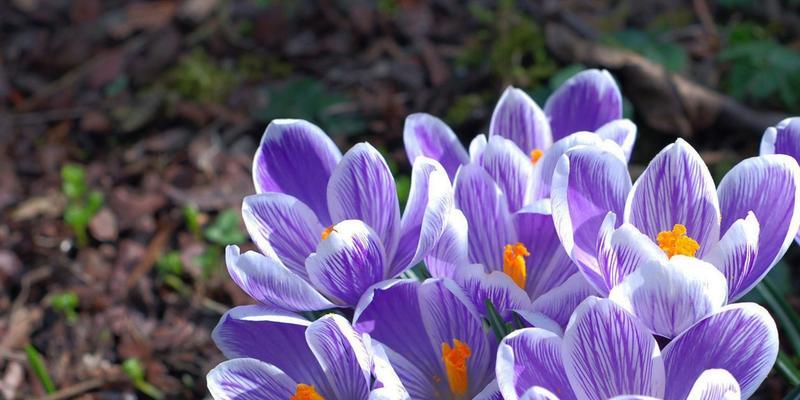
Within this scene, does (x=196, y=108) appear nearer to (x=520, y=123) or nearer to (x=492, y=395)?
(x=520, y=123)

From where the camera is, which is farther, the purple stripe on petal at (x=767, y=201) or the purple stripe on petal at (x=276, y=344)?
the purple stripe on petal at (x=276, y=344)

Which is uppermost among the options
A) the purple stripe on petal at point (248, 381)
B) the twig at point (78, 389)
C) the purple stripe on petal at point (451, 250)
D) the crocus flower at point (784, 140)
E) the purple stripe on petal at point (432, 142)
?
the crocus flower at point (784, 140)

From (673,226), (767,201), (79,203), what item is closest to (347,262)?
(673,226)

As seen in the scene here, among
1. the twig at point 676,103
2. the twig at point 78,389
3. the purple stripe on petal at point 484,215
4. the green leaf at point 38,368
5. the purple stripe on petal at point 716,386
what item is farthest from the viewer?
the twig at point 676,103

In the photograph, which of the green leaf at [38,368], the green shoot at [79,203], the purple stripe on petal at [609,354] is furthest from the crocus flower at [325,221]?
the green shoot at [79,203]

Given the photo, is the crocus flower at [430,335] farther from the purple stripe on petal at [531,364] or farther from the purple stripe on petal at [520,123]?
the purple stripe on petal at [520,123]

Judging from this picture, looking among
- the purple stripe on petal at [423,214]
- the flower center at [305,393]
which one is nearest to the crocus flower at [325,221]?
the purple stripe on petal at [423,214]

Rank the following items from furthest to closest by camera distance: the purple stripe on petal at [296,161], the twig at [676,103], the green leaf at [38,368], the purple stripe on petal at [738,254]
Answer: the twig at [676,103] → the green leaf at [38,368] → the purple stripe on petal at [296,161] → the purple stripe on petal at [738,254]

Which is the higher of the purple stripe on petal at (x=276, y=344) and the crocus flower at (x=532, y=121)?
the crocus flower at (x=532, y=121)
